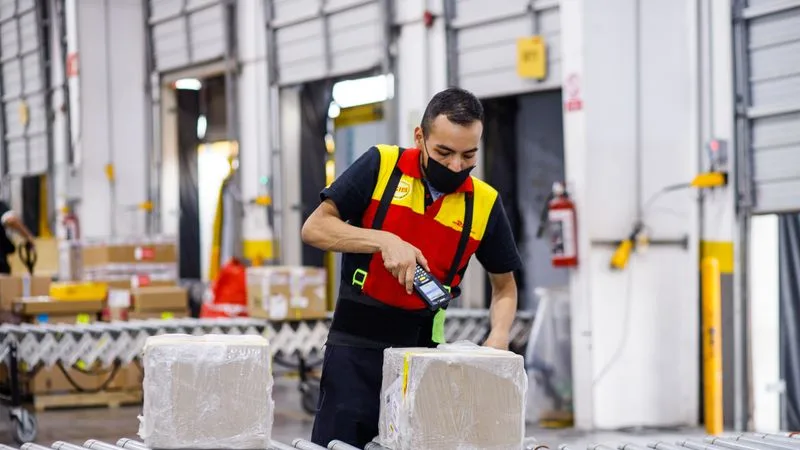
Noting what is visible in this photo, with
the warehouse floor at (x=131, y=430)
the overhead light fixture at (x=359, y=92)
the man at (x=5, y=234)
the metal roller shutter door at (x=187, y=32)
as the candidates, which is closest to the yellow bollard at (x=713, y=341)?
the warehouse floor at (x=131, y=430)

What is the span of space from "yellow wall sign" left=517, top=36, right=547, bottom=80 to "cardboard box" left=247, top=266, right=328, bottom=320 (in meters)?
2.03

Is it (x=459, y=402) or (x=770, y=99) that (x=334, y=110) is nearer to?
(x=770, y=99)

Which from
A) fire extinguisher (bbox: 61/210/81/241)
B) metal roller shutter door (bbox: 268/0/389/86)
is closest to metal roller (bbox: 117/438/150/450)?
metal roller shutter door (bbox: 268/0/389/86)

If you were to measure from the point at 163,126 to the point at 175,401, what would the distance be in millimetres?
11979

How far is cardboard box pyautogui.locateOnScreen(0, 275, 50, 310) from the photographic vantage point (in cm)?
938

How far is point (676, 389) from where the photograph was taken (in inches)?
319

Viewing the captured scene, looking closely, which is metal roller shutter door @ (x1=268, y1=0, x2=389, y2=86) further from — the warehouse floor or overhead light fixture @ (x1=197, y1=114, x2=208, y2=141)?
the warehouse floor

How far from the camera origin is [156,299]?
976cm

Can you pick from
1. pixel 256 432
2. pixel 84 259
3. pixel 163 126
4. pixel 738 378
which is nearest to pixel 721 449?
pixel 256 432

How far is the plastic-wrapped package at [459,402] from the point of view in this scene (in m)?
2.71

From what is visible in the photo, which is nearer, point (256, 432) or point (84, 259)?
point (256, 432)

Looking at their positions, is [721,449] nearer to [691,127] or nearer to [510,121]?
[691,127]

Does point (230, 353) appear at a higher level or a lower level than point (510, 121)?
lower

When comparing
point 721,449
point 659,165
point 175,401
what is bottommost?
point 721,449
